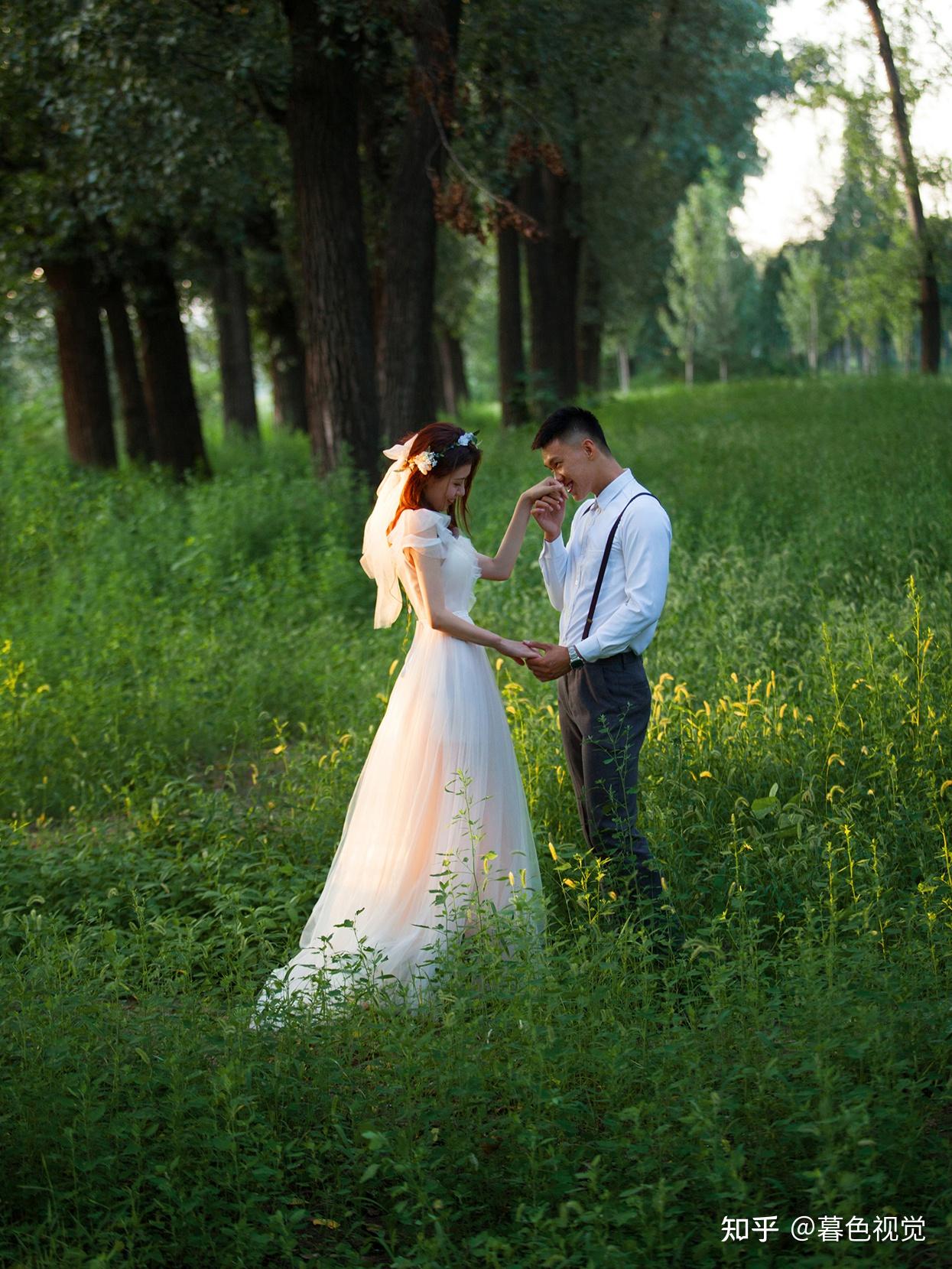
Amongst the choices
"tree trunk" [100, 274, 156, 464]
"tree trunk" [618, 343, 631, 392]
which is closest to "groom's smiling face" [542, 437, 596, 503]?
"tree trunk" [100, 274, 156, 464]

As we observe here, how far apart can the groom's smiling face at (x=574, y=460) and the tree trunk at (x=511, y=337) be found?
18.0 m

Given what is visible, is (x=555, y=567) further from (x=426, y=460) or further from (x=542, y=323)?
(x=542, y=323)

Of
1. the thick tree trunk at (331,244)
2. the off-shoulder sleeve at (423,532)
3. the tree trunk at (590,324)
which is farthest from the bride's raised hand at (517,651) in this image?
the tree trunk at (590,324)

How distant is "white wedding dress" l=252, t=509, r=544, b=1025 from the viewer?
538 centimetres

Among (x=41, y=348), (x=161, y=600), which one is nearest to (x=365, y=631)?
(x=161, y=600)

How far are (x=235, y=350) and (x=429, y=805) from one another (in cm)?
1822

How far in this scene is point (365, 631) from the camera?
10320 millimetres

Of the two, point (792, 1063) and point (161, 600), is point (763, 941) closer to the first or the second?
point (792, 1063)

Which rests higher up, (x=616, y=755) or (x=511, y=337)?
(x=511, y=337)

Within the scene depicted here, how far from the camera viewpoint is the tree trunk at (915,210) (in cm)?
2194

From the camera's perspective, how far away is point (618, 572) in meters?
5.16

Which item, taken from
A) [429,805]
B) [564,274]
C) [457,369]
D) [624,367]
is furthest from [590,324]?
[624,367]

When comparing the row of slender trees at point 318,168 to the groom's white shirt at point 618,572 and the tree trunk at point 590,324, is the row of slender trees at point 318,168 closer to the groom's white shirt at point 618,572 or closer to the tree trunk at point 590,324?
the tree trunk at point 590,324

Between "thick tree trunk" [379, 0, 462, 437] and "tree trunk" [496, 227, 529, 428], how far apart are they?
7.60 m
